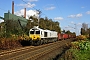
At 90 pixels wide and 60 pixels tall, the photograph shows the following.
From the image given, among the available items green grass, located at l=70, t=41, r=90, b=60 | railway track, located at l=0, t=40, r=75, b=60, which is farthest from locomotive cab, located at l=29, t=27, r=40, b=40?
green grass, located at l=70, t=41, r=90, b=60

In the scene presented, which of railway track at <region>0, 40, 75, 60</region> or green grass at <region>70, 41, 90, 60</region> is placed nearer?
green grass at <region>70, 41, 90, 60</region>

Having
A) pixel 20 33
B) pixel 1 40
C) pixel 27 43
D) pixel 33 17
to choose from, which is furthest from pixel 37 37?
pixel 33 17

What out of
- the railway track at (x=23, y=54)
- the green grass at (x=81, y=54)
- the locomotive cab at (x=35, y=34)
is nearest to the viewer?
the green grass at (x=81, y=54)

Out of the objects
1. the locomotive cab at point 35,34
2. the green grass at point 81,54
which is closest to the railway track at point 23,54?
the green grass at point 81,54

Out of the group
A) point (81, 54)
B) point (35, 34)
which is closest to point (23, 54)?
point (81, 54)

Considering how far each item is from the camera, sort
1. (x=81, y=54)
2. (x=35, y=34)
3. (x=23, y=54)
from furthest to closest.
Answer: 1. (x=35, y=34)
2. (x=23, y=54)
3. (x=81, y=54)

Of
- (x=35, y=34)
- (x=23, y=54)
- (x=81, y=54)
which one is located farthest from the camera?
(x=35, y=34)

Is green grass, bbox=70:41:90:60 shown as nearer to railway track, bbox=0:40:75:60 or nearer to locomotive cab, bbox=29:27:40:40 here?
railway track, bbox=0:40:75:60

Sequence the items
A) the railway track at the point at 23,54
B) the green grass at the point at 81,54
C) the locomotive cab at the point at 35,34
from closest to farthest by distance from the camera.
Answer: the green grass at the point at 81,54, the railway track at the point at 23,54, the locomotive cab at the point at 35,34

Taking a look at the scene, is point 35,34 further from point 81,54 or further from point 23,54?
point 81,54

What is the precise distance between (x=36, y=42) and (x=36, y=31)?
2.08m

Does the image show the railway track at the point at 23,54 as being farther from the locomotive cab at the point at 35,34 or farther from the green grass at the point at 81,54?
the locomotive cab at the point at 35,34

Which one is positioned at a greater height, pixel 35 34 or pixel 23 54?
pixel 35 34

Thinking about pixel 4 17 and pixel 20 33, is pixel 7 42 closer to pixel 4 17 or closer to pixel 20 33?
pixel 20 33
